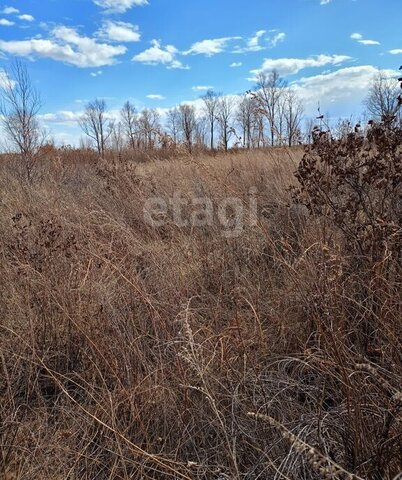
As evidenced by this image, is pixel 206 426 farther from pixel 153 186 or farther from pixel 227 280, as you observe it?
pixel 153 186

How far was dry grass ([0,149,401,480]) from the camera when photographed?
1.42 m

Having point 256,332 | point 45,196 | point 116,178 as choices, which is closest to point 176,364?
point 256,332

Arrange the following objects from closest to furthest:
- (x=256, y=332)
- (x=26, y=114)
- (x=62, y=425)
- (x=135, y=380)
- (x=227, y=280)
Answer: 1. (x=62, y=425)
2. (x=135, y=380)
3. (x=256, y=332)
4. (x=227, y=280)
5. (x=26, y=114)

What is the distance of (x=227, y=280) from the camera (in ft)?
9.86

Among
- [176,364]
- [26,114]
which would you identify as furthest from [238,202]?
[26,114]

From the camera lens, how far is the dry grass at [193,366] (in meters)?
1.42

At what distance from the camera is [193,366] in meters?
1.42

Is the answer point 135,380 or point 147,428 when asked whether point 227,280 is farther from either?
point 147,428

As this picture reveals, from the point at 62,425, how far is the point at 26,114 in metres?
7.62

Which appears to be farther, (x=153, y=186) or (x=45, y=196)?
(x=153, y=186)

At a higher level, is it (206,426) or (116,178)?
(116,178)

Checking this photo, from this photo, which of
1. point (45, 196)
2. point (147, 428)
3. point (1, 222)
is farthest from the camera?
point (45, 196)

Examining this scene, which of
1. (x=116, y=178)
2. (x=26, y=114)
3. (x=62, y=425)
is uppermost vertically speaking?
(x=26, y=114)

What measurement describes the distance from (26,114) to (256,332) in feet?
24.8
